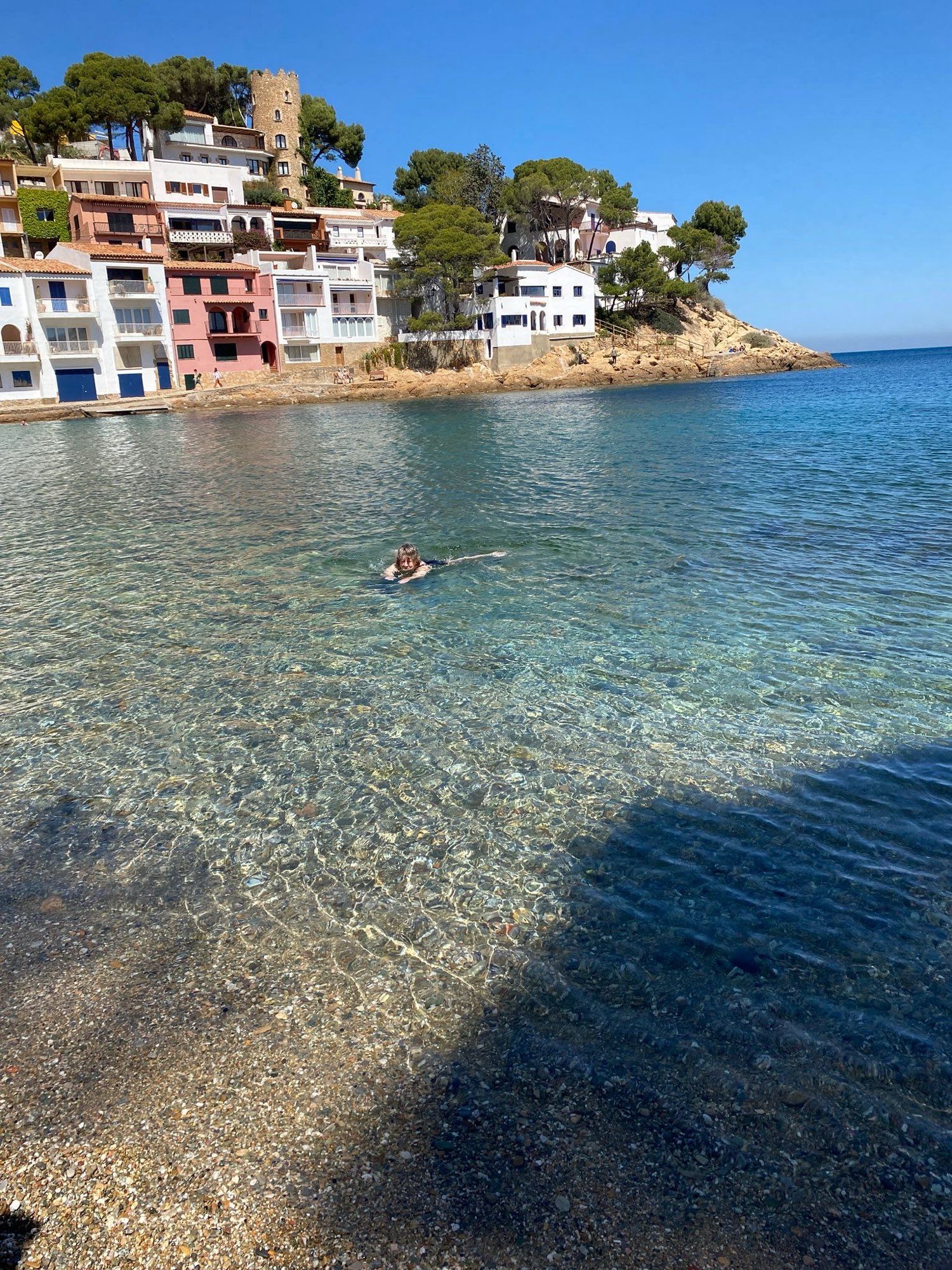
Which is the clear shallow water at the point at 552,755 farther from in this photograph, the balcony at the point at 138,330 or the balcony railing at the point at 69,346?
the balcony at the point at 138,330

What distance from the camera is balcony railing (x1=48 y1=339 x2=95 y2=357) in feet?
214

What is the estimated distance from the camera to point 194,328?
72438mm

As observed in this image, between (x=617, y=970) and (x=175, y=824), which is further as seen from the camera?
(x=175, y=824)

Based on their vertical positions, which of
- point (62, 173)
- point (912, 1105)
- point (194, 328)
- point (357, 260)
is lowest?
point (912, 1105)

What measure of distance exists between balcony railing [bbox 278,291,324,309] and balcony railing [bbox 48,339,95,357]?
18260 millimetres

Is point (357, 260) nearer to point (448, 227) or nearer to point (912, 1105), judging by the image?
point (448, 227)

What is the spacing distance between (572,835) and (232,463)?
31.1m

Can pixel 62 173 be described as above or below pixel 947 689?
above

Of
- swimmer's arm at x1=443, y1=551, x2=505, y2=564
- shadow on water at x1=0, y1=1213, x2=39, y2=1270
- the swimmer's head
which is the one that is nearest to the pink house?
swimmer's arm at x1=443, y1=551, x2=505, y2=564

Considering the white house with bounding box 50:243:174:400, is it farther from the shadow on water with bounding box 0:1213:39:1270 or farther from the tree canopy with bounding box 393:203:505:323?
the shadow on water with bounding box 0:1213:39:1270

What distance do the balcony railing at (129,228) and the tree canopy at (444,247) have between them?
22.9 metres

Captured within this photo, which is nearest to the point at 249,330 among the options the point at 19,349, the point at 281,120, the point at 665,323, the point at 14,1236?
the point at 19,349

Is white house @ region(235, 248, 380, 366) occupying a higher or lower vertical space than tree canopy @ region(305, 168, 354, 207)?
lower

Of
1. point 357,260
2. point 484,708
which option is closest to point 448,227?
point 357,260
